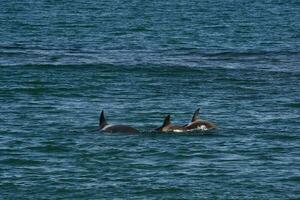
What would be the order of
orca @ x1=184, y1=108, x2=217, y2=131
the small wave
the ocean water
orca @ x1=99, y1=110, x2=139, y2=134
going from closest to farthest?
the ocean water, orca @ x1=99, y1=110, x2=139, y2=134, orca @ x1=184, y1=108, x2=217, y2=131, the small wave

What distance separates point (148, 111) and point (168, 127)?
5164 millimetres

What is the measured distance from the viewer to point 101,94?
164ft

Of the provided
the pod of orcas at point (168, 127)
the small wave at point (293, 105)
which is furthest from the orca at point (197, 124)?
the small wave at point (293, 105)

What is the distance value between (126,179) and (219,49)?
3657cm

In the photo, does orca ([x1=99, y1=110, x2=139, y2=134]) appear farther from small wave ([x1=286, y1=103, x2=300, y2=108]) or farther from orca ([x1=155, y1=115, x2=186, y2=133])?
small wave ([x1=286, y1=103, x2=300, y2=108])

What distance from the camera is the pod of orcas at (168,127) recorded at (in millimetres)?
40603

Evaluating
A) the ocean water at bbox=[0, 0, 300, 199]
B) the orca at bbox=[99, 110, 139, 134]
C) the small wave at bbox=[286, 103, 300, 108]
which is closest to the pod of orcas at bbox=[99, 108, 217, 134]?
the orca at bbox=[99, 110, 139, 134]

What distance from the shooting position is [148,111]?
45781mm

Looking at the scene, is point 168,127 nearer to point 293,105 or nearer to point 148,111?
point 148,111

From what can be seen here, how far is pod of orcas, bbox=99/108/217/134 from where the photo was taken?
40603 mm

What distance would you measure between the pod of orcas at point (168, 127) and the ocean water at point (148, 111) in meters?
0.34

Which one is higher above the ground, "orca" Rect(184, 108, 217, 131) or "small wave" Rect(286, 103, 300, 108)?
"orca" Rect(184, 108, 217, 131)

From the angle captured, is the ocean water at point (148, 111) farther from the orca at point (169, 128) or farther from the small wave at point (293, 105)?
the orca at point (169, 128)

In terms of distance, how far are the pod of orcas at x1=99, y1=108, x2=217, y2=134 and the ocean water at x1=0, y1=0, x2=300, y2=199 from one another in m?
0.34
